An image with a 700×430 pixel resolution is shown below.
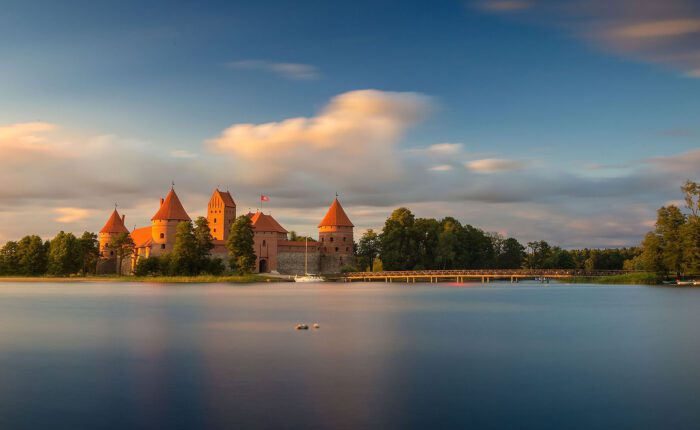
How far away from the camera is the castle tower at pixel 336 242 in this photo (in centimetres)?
9544

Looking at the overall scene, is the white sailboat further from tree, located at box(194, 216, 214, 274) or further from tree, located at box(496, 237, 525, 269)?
tree, located at box(496, 237, 525, 269)

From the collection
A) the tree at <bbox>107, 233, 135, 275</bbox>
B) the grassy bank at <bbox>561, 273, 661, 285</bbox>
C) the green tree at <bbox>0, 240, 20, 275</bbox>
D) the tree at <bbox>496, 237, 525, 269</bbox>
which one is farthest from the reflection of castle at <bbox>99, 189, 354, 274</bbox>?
the grassy bank at <bbox>561, 273, 661, 285</bbox>

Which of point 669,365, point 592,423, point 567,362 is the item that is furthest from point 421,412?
point 669,365

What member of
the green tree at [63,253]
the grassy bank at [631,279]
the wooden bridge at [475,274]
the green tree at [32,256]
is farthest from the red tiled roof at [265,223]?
the grassy bank at [631,279]

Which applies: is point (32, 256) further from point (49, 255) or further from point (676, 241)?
point (676, 241)

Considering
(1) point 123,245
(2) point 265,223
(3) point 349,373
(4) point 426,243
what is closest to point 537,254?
(4) point 426,243

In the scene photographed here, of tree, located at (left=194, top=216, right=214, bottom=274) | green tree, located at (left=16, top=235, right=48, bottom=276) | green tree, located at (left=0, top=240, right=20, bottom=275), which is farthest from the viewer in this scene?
green tree, located at (left=0, top=240, right=20, bottom=275)

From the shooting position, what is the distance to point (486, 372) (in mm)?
15492

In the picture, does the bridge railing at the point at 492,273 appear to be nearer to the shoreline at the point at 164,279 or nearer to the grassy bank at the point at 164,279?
the shoreline at the point at 164,279

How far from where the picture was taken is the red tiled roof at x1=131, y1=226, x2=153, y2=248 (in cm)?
8641

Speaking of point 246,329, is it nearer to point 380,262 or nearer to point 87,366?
point 87,366

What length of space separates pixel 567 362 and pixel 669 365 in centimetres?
248

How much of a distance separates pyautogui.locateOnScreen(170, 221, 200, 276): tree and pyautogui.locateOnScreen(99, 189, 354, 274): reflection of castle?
626 inches

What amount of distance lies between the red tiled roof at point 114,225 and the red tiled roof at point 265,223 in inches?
773
